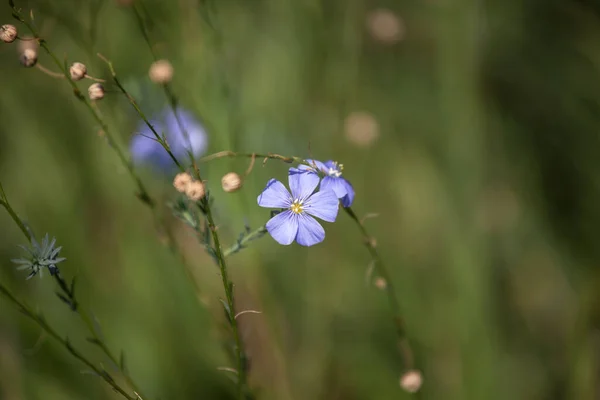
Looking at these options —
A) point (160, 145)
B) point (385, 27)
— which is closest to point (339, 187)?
point (160, 145)

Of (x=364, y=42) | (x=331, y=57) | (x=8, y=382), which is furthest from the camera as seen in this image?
(x=364, y=42)

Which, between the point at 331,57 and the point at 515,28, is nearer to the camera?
the point at 331,57

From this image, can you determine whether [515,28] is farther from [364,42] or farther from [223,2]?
[223,2]

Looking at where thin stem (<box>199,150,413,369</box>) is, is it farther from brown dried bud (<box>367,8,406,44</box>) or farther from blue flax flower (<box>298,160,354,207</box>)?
brown dried bud (<box>367,8,406,44</box>)

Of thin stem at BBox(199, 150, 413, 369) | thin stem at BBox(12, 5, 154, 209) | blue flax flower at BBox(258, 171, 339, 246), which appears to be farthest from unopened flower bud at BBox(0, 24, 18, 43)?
blue flax flower at BBox(258, 171, 339, 246)

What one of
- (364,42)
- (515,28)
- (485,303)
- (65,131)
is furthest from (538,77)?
(65,131)

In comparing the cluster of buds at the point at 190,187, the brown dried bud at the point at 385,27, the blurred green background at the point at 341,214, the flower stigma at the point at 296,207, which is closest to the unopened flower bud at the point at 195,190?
the cluster of buds at the point at 190,187
